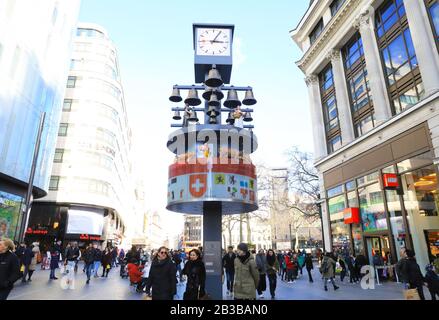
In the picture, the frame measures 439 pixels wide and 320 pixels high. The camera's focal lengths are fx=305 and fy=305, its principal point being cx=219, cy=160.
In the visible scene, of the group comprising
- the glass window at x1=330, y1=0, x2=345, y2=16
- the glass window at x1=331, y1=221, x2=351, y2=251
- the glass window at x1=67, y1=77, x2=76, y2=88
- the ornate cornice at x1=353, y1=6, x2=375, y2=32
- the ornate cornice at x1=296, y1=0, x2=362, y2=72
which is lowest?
the glass window at x1=331, y1=221, x2=351, y2=251

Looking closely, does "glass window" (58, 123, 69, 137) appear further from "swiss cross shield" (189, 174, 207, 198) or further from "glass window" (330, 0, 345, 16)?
"swiss cross shield" (189, 174, 207, 198)

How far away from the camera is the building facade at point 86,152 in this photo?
3847cm

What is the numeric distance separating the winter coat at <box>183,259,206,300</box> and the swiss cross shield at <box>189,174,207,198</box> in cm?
336

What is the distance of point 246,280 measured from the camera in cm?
643

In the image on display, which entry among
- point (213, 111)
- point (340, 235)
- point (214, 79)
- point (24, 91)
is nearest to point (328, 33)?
point (340, 235)

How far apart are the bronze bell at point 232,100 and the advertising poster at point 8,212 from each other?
19.7 metres

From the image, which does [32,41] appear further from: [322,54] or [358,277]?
[358,277]

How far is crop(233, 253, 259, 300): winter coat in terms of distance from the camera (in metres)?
6.36

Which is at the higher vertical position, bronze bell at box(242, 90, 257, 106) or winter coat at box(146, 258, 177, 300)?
bronze bell at box(242, 90, 257, 106)

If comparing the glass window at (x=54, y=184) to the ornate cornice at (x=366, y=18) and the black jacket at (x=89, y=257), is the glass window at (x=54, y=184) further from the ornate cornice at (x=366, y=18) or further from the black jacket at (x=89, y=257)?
the ornate cornice at (x=366, y=18)

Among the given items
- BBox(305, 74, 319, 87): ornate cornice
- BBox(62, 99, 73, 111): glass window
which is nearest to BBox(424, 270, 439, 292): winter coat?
BBox(305, 74, 319, 87): ornate cornice
